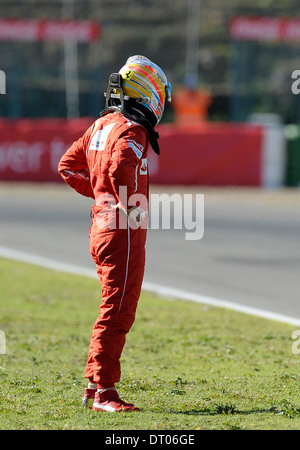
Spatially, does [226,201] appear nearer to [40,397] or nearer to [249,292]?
[249,292]

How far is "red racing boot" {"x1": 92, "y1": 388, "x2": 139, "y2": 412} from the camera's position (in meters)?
4.64

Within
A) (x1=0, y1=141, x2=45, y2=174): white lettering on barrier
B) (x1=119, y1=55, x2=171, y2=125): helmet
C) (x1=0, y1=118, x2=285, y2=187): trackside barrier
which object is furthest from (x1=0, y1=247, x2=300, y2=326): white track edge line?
(x1=0, y1=141, x2=45, y2=174): white lettering on barrier

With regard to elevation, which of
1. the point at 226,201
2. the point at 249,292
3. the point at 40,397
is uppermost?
the point at 40,397

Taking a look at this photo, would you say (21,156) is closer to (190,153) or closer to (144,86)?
(190,153)

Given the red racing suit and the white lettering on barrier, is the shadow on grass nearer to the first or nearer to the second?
the red racing suit

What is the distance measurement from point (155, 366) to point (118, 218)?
1726 millimetres

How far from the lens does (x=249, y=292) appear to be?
922 cm

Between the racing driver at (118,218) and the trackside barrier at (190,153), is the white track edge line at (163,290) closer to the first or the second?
the racing driver at (118,218)

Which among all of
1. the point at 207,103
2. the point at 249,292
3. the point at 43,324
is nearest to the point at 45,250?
the point at 249,292

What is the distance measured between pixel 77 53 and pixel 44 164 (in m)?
11.6

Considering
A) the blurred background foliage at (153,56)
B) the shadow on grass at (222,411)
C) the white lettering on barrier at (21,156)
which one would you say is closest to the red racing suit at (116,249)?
the shadow on grass at (222,411)

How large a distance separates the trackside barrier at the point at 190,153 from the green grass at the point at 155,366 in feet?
38.4

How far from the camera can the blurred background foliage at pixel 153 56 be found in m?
26.9

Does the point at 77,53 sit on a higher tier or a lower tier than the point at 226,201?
higher
